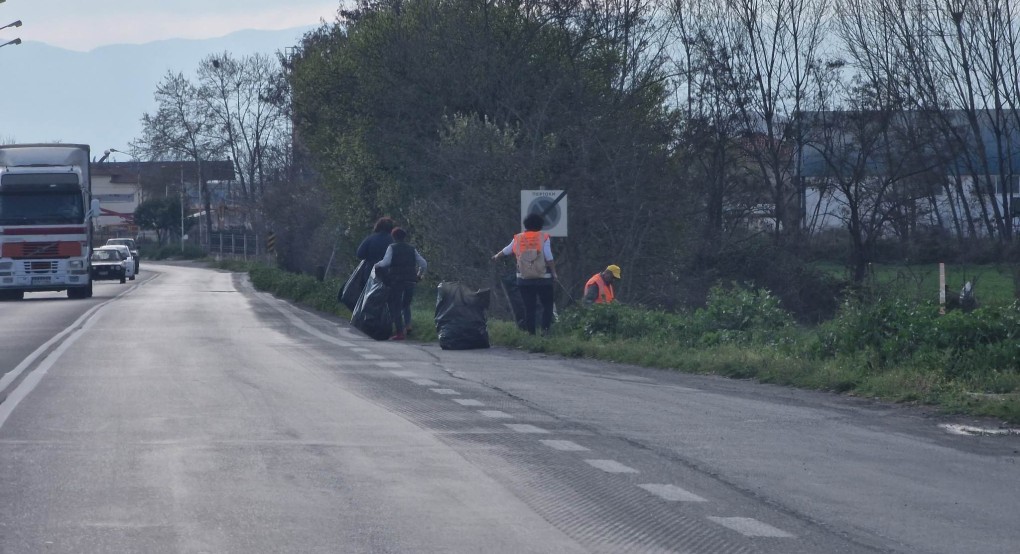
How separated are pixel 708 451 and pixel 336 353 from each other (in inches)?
354

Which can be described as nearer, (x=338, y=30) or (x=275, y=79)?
(x=338, y=30)

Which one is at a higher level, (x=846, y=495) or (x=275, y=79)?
(x=275, y=79)

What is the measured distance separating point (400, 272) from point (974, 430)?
35.7ft

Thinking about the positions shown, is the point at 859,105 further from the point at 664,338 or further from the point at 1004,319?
the point at 1004,319

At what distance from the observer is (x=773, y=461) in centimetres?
834

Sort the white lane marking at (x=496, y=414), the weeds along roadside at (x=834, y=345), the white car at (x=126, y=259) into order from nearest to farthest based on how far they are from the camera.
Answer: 1. the white lane marking at (x=496, y=414)
2. the weeds along roadside at (x=834, y=345)
3. the white car at (x=126, y=259)

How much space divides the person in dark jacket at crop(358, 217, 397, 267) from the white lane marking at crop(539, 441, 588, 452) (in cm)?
1163

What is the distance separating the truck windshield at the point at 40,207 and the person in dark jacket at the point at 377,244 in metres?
19.4

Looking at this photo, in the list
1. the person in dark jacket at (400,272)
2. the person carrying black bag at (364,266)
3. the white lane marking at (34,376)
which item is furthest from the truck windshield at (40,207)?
the person in dark jacket at (400,272)

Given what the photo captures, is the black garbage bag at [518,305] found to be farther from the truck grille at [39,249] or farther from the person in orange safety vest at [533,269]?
the truck grille at [39,249]

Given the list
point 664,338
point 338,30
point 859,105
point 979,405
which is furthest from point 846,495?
point 338,30

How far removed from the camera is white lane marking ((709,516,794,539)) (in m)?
6.22

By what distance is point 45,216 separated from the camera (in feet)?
124

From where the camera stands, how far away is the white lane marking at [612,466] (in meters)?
7.95
